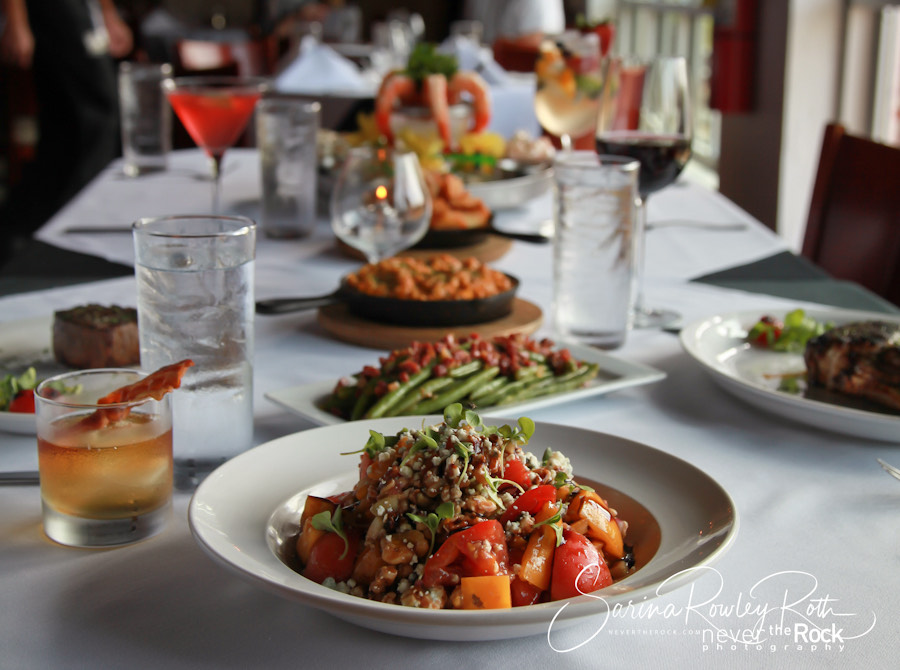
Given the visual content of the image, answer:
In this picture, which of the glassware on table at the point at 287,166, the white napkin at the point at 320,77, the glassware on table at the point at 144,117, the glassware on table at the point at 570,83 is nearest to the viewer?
the glassware on table at the point at 287,166

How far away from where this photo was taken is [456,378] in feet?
3.54

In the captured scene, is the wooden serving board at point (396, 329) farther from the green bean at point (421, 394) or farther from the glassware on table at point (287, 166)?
the glassware on table at point (287, 166)

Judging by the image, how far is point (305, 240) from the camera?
2086 mm

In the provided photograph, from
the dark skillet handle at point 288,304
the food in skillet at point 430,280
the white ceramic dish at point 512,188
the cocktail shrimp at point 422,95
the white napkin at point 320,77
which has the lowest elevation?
the dark skillet handle at point 288,304

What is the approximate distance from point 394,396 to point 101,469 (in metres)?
0.33

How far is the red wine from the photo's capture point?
1.50 m

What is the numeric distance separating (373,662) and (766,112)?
4.00 m

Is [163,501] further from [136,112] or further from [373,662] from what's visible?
[136,112]

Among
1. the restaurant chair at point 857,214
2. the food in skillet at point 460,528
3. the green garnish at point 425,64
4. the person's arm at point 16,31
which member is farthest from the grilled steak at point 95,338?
the person's arm at point 16,31

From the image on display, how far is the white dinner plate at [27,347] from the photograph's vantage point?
1.19 meters

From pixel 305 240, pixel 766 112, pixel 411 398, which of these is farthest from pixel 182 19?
pixel 411 398

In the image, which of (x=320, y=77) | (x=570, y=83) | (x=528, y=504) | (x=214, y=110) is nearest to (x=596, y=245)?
(x=528, y=504)

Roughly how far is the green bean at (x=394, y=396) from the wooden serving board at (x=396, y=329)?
27 centimetres

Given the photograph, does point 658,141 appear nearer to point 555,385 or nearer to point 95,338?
point 555,385
